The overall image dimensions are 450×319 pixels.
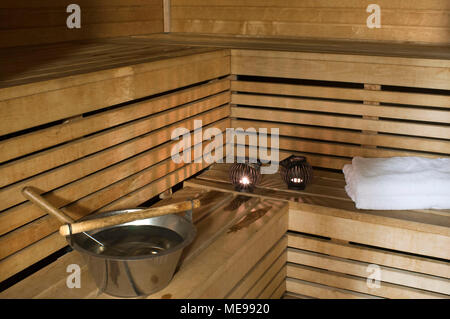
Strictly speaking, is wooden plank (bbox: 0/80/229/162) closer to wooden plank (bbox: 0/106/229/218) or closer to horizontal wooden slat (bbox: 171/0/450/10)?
wooden plank (bbox: 0/106/229/218)

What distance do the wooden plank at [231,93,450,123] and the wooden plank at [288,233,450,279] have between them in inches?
23.8

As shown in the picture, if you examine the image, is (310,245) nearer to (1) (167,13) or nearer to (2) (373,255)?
(2) (373,255)

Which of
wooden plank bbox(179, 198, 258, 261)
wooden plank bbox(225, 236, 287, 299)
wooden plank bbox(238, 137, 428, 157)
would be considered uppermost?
wooden plank bbox(238, 137, 428, 157)

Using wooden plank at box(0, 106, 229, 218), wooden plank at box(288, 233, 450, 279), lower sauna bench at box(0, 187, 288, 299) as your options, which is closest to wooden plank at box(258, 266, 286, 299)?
lower sauna bench at box(0, 187, 288, 299)

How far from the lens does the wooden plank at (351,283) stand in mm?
2070

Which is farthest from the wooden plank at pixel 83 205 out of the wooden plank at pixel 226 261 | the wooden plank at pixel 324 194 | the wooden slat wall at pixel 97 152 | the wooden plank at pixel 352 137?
the wooden plank at pixel 352 137

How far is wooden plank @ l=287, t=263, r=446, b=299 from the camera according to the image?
2.07m

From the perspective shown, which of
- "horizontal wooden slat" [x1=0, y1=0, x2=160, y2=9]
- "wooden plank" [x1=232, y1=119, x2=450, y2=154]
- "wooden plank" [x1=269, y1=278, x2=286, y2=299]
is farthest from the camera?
"horizontal wooden slat" [x1=0, y1=0, x2=160, y2=9]

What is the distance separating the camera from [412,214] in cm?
204

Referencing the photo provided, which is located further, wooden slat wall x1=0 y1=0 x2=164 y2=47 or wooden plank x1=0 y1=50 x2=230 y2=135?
wooden slat wall x1=0 y1=0 x2=164 y2=47

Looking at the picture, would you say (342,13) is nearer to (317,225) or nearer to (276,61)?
(276,61)

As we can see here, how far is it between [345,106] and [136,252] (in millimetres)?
1277

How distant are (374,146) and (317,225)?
51cm

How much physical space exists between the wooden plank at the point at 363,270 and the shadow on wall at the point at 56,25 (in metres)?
1.27
